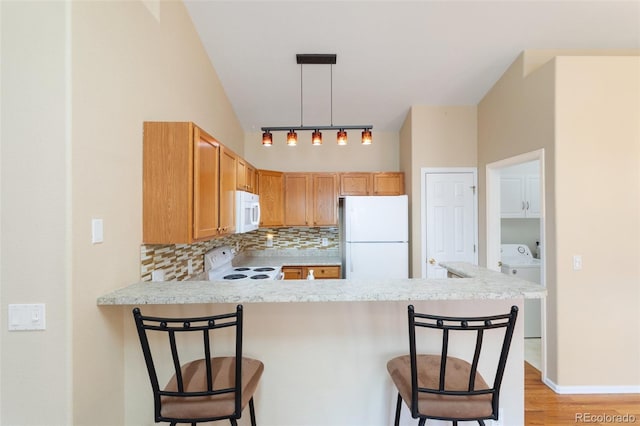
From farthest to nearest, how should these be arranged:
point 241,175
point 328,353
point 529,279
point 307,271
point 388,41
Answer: point 307,271
point 529,279
point 241,175
point 388,41
point 328,353

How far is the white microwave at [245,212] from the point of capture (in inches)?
109

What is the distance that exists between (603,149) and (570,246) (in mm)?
868

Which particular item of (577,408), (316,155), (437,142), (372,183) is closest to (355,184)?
(372,183)

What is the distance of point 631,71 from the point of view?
2.43 metres

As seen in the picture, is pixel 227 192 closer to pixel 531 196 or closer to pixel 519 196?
pixel 519 196

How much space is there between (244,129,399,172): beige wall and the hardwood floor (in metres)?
3.13

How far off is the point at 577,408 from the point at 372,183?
3.01 metres

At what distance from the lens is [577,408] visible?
2.24m

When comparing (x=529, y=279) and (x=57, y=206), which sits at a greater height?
(x=57, y=206)

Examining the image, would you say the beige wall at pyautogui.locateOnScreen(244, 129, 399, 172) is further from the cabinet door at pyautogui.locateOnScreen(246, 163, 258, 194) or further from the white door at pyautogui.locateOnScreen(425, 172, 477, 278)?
the white door at pyautogui.locateOnScreen(425, 172, 477, 278)

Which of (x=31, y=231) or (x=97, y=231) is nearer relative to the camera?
(x=31, y=231)

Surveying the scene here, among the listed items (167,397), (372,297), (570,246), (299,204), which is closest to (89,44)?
(167,397)

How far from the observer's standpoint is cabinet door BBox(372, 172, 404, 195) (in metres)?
4.17

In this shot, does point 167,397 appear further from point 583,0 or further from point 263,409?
point 583,0
